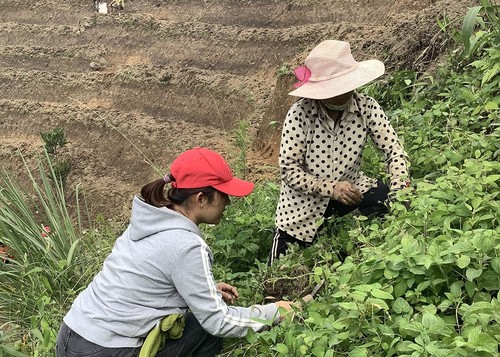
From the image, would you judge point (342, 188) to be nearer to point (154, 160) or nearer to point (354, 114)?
point (354, 114)

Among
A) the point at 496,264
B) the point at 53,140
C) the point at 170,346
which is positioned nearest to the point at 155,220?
the point at 170,346

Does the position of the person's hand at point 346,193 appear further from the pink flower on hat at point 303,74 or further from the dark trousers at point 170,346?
the dark trousers at point 170,346

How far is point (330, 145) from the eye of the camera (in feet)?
8.39

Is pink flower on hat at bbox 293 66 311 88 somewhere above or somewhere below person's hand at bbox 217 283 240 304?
above

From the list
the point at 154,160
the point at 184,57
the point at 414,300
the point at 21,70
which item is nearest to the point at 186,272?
the point at 414,300

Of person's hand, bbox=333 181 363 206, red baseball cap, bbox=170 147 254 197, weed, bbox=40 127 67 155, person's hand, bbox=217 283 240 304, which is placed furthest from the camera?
weed, bbox=40 127 67 155

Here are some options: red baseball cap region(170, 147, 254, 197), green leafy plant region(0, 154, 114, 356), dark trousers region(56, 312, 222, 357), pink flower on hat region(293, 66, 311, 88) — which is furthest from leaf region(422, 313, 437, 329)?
green leafy plant region(0, 154, 114, 356)

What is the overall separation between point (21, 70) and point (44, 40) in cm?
97

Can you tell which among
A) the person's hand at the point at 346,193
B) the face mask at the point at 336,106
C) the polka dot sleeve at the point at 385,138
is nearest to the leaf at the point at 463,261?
the person's hand at the point at 346,193

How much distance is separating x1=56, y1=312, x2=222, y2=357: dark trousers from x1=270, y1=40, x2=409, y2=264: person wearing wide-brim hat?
0.72 m

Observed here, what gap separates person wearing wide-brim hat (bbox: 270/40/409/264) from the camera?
2410mm

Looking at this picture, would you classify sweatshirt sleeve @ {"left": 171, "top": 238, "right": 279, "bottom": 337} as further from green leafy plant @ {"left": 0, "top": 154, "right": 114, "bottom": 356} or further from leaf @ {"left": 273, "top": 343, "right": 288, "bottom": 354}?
green leafy plant @ {"left": 0, "top": 154, "right": 114, "bottom": 356}

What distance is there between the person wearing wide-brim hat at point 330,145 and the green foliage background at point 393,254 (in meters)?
A: 0.12

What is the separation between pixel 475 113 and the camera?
2.66 metres
